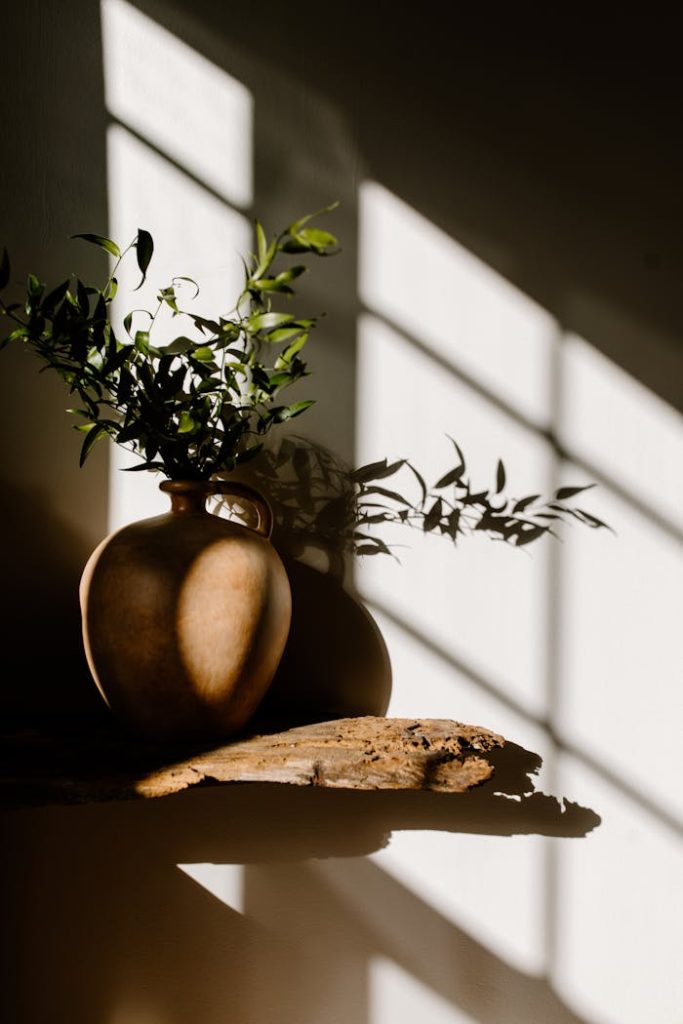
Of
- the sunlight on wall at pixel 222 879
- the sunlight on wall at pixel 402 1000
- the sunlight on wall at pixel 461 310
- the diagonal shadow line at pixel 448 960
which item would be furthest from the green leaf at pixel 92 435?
the sunlight on wall at pixel 402 1000

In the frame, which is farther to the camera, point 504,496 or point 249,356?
point 504,496

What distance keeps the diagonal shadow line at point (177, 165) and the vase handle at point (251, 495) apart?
45cm

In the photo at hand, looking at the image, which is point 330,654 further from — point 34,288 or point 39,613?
point 34,288

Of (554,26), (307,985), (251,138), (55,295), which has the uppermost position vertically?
(554,26)

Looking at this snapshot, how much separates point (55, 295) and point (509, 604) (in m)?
0.80

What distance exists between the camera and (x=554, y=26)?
1256 mm

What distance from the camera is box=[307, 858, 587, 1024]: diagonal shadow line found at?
1289mm

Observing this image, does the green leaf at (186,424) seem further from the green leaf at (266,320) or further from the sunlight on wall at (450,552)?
the sunlight on wall at (450,552)

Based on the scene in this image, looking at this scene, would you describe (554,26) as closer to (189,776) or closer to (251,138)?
(251,138)

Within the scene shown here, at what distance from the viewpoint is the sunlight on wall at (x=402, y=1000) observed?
51.2 inches

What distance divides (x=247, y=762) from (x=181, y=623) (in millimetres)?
181

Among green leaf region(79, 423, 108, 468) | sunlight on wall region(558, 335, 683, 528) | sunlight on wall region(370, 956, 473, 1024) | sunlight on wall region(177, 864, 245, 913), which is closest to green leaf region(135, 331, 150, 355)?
green leaf region(79, 423, 108, 468)

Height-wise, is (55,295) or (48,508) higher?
(55,295)

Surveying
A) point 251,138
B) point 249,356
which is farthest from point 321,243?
point 251,138
